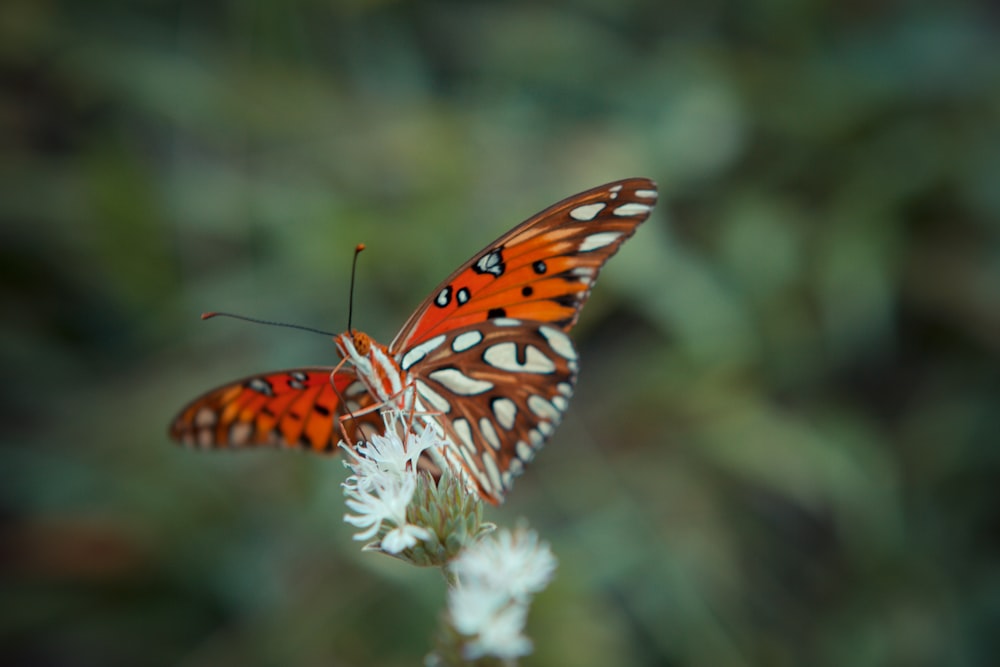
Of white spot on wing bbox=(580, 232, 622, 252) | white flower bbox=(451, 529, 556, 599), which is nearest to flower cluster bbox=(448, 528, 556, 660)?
white flower bbox=(451, 529, 556, 599)

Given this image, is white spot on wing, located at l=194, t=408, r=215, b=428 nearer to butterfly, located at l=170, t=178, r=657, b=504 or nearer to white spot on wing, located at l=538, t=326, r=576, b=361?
butterfly, located at l=170, t=178, r=657, b=504

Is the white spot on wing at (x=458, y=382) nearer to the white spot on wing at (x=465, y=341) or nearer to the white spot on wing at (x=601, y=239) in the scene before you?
the white spot on wing at (x=465, y=341)

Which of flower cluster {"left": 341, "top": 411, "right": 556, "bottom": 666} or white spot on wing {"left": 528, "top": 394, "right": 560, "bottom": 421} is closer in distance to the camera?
flower cluster {"left": 341, "top": 411, "right": 556, "bottom": 666}

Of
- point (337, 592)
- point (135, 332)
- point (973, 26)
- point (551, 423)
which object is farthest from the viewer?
point (973, 26)

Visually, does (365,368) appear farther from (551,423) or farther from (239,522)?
(239,522)

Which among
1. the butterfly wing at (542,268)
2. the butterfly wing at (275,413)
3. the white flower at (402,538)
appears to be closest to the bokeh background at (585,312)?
the butterfly wing at (275,413)

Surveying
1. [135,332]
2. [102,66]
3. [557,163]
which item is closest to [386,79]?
[557,163]
